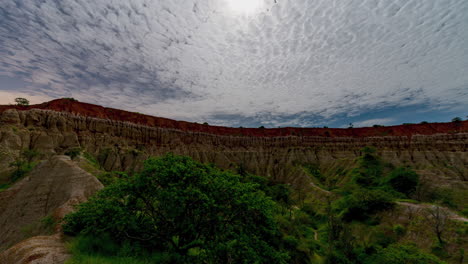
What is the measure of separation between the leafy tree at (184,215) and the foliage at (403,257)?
44.3 feet

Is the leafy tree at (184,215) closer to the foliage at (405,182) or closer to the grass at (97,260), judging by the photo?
the grass at (97,260)

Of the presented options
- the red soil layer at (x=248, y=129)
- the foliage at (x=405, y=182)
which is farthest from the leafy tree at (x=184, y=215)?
the red soil layer at (x=248, y=129)

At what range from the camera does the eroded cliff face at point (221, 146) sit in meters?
38.5

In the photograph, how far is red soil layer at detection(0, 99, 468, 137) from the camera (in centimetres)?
5994

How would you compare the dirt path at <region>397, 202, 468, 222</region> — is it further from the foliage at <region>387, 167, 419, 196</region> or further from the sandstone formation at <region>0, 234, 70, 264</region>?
the sandstone formation at <region>0, 234, 70, 264</region>

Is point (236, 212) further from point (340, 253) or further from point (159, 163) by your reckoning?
point (340, 253)

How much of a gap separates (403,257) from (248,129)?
7514 centimetres

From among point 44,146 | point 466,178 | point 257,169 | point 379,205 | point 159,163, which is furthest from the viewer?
point 257,169

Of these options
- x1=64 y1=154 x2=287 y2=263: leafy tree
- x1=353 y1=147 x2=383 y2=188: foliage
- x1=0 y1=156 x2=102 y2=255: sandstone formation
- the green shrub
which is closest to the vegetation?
x1=64 y1=154 x2=287 y2=263: leafy tree

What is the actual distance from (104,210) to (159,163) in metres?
3.72

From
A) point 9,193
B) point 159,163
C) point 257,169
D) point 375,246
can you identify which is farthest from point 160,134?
point 375,246

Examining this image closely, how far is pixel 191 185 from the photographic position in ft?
33.3

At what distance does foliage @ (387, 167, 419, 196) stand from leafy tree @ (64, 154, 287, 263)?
38468mm

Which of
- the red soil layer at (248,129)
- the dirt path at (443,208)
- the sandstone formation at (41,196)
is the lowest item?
the dirt path at (443,208)
